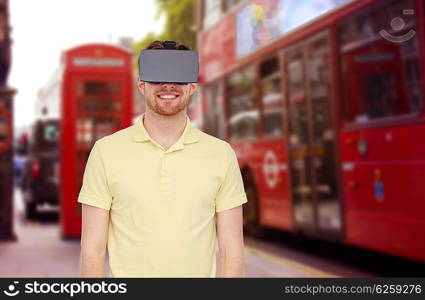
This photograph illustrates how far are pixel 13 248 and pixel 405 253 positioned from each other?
517cm

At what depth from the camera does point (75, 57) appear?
10.0m

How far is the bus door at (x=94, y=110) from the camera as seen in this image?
9984mm

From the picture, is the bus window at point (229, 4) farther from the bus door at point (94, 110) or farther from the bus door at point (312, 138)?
the bus door at point (94, 110)

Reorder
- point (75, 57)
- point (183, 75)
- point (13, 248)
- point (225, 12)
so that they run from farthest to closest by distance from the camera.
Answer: point (225, 12), point (75, 57), point (13, 248), point (183, 75)

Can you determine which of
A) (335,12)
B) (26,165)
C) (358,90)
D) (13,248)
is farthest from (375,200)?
(26,165)

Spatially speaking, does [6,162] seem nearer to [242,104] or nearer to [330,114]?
[242,104]

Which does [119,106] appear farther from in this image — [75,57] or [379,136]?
[379,136]

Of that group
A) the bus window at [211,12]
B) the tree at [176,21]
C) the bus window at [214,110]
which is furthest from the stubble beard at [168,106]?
the tree at [176,21]

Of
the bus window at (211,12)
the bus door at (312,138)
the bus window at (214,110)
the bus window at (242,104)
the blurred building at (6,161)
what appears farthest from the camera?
the bus window at (214,110)

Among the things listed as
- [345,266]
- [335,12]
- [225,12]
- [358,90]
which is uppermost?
[225,12]

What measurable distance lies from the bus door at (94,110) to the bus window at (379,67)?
12.4 feet

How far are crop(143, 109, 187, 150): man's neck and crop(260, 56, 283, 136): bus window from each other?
7171mm

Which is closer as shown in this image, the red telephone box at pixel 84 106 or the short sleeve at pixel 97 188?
the short sleeve at pixel 97 188

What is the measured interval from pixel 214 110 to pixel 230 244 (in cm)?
1028
